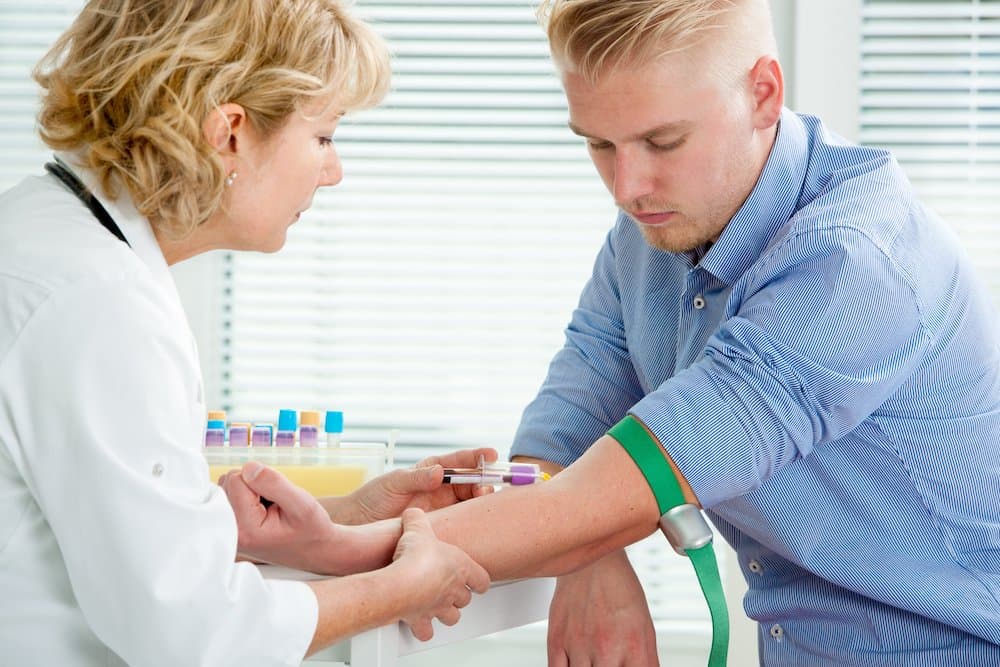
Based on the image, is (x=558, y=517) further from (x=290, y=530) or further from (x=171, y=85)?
(x=171, y=85)

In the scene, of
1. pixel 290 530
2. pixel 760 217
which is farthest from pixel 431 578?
pixel 760 217

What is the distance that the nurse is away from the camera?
37.8 inches

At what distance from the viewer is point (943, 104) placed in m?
2.57

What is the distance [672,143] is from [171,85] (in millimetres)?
614

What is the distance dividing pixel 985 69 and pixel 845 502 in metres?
1.51

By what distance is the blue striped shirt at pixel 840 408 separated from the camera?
50.4 inches

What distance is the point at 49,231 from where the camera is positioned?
104cm

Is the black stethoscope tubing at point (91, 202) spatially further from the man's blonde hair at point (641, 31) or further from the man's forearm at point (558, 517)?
the man's blonde hair at point (641, 31)

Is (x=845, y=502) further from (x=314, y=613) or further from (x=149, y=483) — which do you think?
(x=149, y=483)

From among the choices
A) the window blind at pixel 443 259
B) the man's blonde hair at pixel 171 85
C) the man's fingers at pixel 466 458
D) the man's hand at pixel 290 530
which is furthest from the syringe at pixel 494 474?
the window blind at pixel 443 259

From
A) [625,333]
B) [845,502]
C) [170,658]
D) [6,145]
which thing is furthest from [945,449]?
[6,145]

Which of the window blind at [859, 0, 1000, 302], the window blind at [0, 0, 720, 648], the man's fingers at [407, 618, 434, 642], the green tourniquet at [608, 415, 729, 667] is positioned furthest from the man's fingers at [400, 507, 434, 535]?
the window blind at [859, 0, 1000, 302]

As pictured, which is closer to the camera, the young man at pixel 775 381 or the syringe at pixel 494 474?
the young man at pixel 775 381

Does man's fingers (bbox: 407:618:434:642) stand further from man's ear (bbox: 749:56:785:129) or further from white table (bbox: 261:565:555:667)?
man's ear (bbox: 749:56:785:129)
